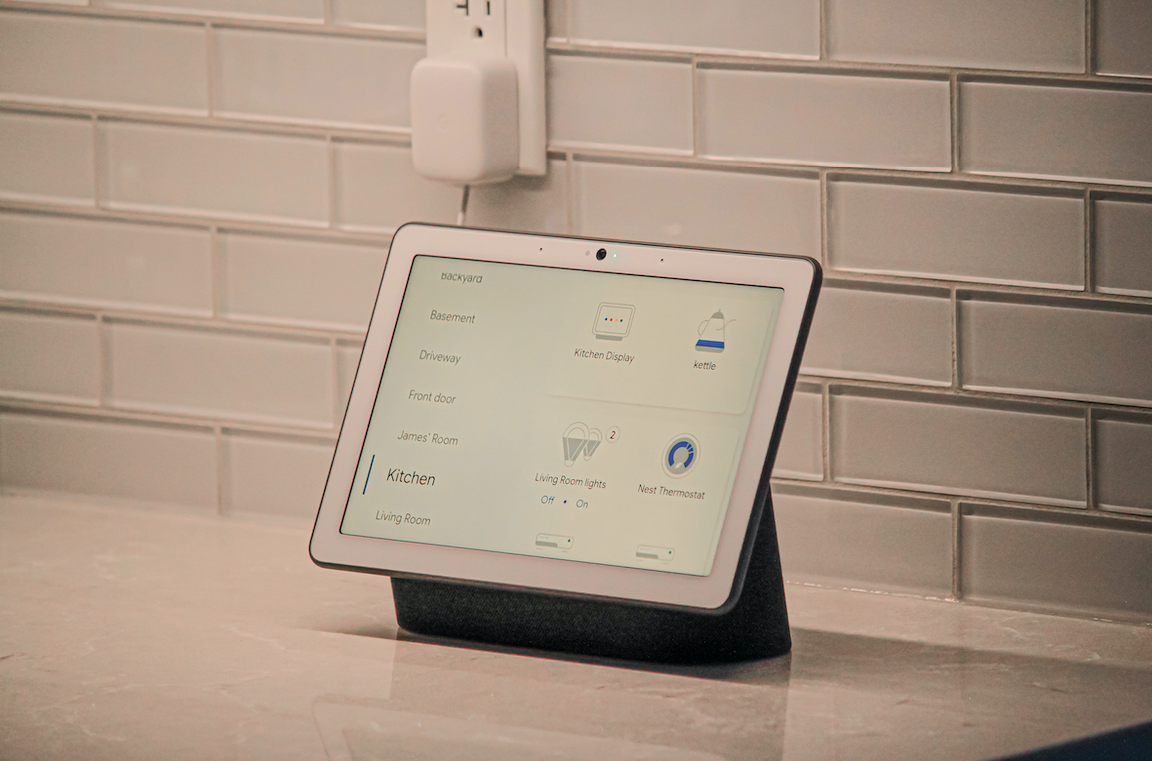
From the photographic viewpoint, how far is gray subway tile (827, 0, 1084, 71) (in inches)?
38.5

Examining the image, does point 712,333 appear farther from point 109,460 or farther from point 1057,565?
point 109,460

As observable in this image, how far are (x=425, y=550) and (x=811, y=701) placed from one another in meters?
0.26

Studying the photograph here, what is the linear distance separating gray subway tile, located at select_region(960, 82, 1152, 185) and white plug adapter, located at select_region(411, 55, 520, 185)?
34cm

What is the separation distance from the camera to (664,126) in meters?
1.10

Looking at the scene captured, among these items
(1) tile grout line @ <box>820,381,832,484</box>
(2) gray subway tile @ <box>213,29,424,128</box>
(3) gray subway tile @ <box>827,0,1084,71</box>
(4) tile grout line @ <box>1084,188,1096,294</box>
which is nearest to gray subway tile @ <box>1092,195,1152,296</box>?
(4) tile grout line @ <box>1084,188,1096,294</box>

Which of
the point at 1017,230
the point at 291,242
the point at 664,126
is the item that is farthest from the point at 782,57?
the point at 291,242

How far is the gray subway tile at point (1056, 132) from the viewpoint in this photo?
0.97m

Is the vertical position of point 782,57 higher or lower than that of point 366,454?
higher

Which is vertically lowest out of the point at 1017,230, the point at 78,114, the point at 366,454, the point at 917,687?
the point at 917,687

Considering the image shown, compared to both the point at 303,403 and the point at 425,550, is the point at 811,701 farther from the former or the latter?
the point at 303,403

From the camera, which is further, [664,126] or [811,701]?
[664,126]

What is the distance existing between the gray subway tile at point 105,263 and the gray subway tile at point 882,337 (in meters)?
0.54

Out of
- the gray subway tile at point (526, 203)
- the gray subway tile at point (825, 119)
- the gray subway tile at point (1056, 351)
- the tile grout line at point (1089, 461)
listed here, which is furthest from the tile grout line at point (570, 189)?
the tile grout line at point (1089, 461)

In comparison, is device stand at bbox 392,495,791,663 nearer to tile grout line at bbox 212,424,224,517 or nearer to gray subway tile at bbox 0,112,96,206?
tile grout line at bbox 212,424,224,517
